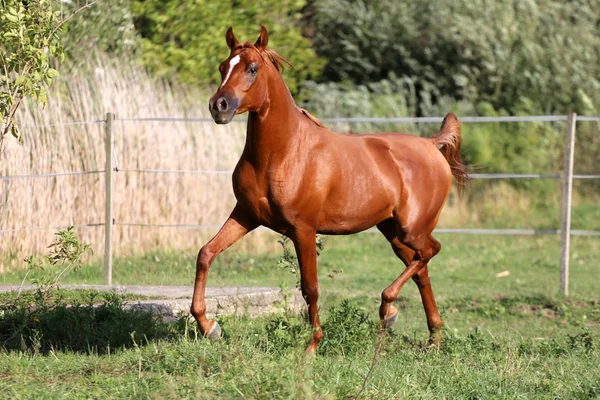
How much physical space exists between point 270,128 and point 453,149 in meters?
2.24

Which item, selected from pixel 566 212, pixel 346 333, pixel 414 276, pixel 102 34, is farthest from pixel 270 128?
pixel 102 34

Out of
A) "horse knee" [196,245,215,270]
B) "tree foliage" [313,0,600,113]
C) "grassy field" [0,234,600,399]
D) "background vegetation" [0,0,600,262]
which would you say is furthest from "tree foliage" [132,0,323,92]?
"horse knee" [196,245,215,270]

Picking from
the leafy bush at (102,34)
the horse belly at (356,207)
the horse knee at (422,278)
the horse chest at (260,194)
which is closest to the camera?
the horse chest at (260,194)

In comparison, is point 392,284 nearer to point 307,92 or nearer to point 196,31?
point 196,31

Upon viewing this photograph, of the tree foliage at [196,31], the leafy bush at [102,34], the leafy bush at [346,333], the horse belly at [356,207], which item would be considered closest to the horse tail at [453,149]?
the horse belly at [356,207]

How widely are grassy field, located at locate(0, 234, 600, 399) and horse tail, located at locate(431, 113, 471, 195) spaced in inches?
48.3

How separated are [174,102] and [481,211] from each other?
5637 millimetres

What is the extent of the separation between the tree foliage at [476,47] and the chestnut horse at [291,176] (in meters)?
12.9

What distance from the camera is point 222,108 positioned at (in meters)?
5.29

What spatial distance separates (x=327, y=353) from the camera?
20.1 ft

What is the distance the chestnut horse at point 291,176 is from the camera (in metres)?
5.64

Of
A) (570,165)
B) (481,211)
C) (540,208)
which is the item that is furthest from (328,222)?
(540,208)

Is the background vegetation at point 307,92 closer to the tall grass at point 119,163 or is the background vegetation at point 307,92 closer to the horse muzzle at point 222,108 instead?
the tall grass at point 119,163

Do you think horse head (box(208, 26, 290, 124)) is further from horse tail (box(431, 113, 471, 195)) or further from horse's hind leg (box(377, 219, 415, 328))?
horse tail (box(431, 113, 471, 195))
